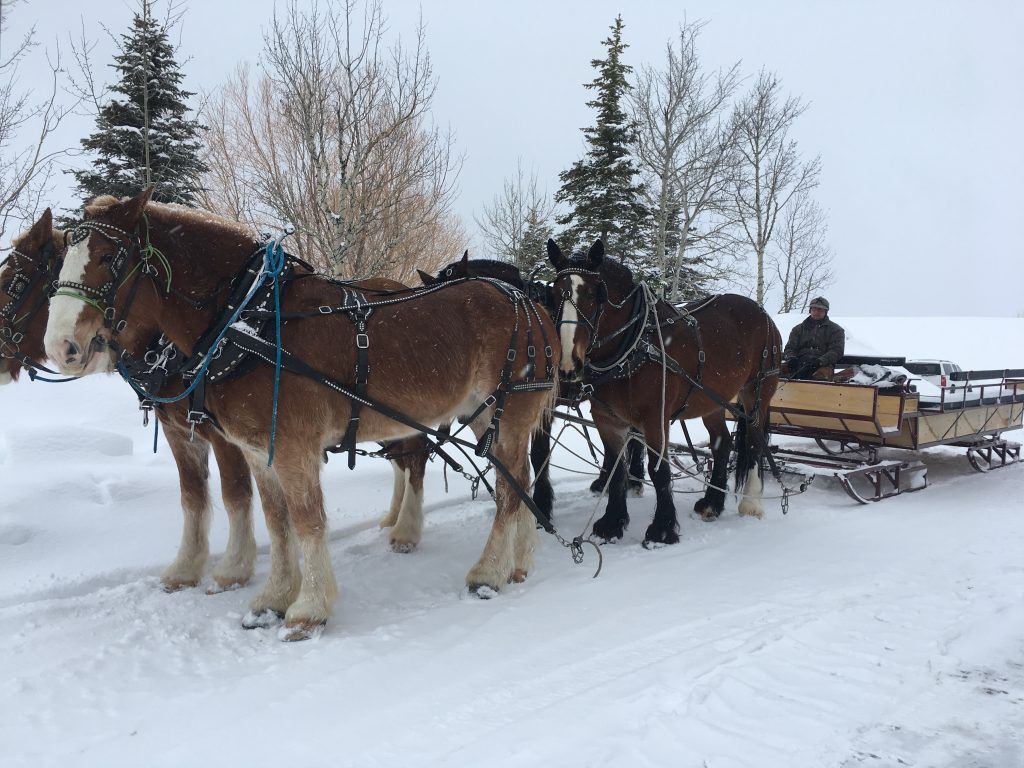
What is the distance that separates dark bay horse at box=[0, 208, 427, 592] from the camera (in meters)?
4.16

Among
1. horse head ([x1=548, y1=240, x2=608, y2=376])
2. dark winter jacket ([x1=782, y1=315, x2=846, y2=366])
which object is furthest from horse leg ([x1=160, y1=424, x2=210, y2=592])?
dark winter jacket ([x1=782, y1=315, x2=846, y2=366])

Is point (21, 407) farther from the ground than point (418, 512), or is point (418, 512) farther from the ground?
point (21, 407)

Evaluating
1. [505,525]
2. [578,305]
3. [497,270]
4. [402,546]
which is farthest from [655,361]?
[402,546]

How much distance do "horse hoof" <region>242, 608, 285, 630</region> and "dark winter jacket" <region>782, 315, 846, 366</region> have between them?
6473 millimetres

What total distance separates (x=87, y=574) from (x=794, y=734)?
14.4 ft

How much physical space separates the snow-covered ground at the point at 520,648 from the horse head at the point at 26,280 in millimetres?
1515

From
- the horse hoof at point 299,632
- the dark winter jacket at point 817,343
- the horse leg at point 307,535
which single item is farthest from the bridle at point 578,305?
the dark winter jacket at point 817,343

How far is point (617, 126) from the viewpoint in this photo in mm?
18234

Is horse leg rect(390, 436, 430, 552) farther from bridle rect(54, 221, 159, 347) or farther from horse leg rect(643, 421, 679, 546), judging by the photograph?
bridle rect(54, 221, 159, 347)

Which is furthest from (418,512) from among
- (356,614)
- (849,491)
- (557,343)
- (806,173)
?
(806,173)

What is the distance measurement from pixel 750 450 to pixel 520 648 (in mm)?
4146

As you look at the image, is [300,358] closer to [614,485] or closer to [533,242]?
[614,485]

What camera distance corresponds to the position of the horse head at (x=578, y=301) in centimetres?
495

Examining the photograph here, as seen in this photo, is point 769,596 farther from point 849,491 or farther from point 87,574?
point 87,574
